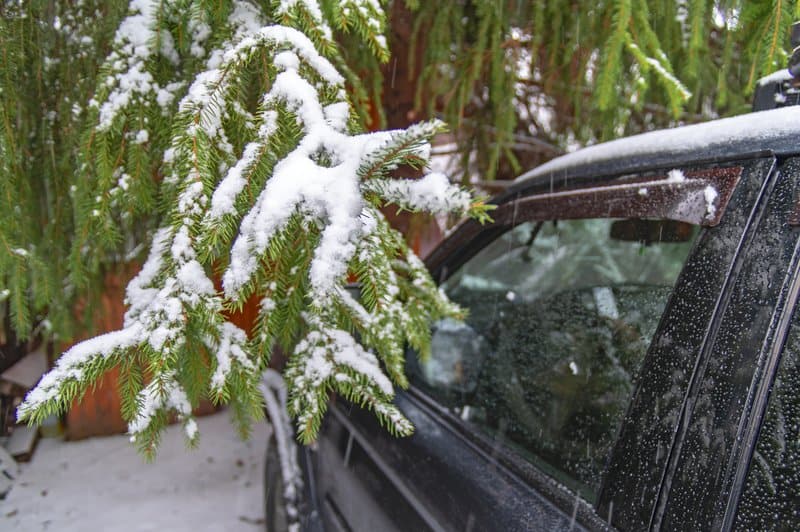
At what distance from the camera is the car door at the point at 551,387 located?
3.29ft

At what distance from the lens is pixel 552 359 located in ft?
5.80

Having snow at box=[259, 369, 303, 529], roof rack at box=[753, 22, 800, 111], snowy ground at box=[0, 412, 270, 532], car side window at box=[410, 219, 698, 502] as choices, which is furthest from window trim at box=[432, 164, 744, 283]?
snowy ground at box=[0, 412, 270, 532]

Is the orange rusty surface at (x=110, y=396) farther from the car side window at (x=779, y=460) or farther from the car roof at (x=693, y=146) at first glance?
the car side window at (x=779, y=460)

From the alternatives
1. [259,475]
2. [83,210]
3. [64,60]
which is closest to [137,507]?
[259,475]

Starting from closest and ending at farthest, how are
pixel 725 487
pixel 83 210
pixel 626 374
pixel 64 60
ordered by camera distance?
pixel 725 487 < pixel 626 374 < pixel 83 210 < pixel 64 60

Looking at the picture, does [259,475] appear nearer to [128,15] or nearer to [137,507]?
[137,507]

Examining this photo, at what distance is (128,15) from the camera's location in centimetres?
154

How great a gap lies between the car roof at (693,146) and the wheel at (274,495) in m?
1.68

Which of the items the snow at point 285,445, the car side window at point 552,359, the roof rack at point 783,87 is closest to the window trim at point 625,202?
the car side window at point 552,359

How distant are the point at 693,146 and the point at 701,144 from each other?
2cm

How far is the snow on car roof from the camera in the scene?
3.22ft

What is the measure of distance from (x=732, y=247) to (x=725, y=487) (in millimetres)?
433

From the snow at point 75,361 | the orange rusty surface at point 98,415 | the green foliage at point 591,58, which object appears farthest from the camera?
the orange rusty surface at point 98,415

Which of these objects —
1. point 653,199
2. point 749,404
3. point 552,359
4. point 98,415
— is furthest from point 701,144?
point 98,415
